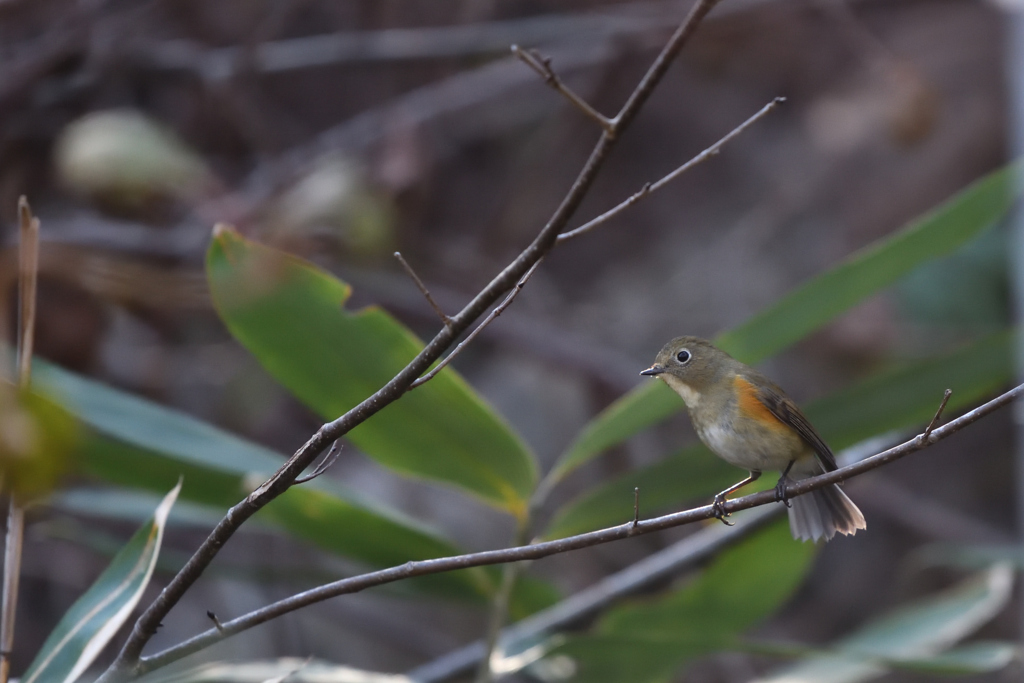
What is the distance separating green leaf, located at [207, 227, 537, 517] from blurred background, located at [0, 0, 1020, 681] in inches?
35.7

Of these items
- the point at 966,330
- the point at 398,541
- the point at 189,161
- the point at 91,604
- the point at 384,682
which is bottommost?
the point at 384,682

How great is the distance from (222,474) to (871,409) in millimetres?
1512

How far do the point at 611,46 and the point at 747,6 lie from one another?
61 cm

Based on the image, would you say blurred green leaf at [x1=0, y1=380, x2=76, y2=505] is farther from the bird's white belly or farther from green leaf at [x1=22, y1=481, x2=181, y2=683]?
the bird's white belly

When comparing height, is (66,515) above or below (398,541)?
above

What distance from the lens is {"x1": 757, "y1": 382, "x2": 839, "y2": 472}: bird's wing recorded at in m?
1.91

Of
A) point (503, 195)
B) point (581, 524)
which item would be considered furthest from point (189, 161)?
point (581, 524)

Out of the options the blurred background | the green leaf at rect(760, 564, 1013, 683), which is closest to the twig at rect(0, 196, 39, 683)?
the blurred background

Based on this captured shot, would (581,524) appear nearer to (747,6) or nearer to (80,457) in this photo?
(80,457)

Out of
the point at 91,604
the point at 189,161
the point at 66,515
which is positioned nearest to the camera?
the point at 91,604

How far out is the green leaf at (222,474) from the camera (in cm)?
199

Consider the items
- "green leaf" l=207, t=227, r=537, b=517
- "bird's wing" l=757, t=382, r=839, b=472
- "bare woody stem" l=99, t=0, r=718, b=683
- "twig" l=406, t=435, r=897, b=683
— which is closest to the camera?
"bare woody stem" l=99, t=0, r=718, b=683

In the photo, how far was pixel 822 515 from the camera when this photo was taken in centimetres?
193

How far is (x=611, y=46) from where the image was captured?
427 centimetres
